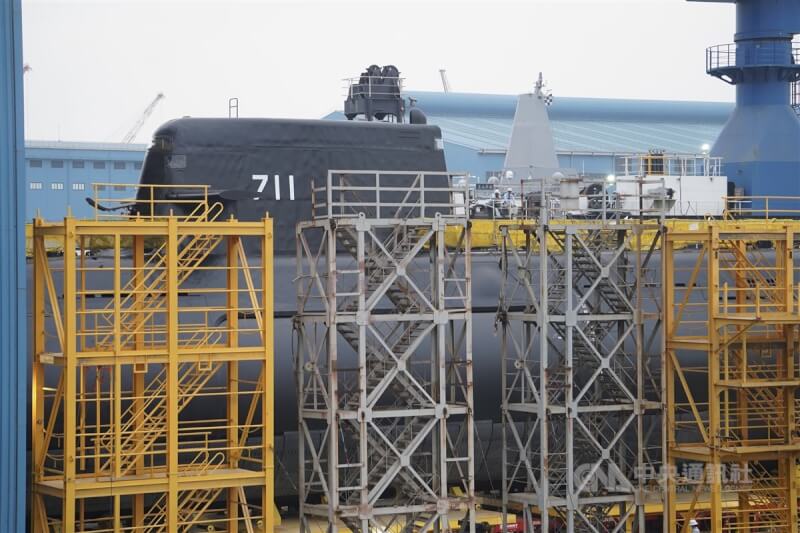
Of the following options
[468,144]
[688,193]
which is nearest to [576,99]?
[468,144]

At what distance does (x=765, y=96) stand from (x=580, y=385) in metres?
25.1

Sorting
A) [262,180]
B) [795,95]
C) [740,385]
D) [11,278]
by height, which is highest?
[795,95]

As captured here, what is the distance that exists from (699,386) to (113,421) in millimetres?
15043

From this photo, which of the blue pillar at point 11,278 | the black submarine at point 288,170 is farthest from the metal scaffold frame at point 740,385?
the blue pillar at point 11,278

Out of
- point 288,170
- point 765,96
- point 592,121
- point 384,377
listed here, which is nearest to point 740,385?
point 384,377

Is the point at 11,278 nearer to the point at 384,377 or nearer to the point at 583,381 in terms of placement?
the point at 384,377

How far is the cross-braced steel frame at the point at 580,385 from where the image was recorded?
26328mm

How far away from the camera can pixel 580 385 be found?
29812mm

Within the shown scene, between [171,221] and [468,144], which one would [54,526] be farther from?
[468,144]

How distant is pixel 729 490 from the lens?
→ 27484 mm

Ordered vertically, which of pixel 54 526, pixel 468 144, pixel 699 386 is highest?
pixel 468 144

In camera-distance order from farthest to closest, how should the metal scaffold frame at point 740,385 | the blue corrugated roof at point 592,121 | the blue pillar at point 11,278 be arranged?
the blue corrugated roof at point 592,121, the metal scaffold frame at point 740,385, the blue pillar at point 11,278

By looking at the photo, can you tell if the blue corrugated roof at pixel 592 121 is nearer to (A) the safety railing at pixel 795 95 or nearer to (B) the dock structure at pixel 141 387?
(A) the safety railing at pixel 795 95

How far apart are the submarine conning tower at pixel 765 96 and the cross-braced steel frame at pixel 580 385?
23276 millimetres
